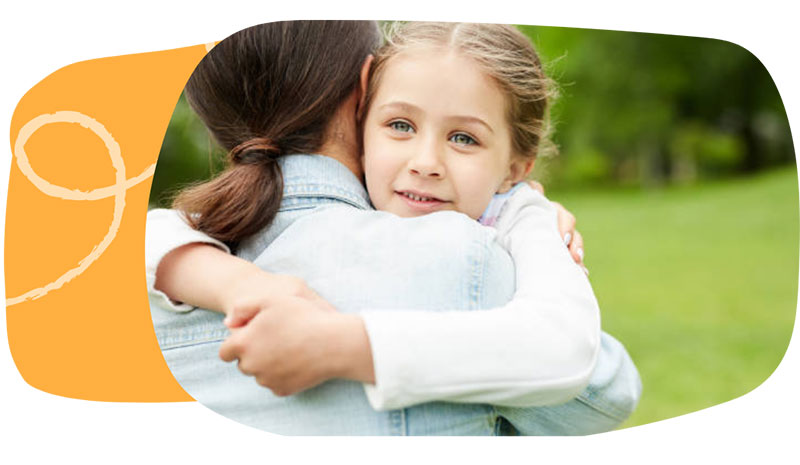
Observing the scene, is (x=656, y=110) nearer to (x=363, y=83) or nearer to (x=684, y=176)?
(x=684, y=176)

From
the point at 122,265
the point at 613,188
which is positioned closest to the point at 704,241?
the point at 613,188

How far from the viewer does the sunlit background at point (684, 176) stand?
4.59 ft

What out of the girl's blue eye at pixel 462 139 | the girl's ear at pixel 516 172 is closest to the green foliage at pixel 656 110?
the girl's ear at pixel 516 172

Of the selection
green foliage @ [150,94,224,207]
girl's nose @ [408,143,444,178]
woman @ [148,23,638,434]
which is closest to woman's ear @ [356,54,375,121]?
woman @ [148,23,638,434]

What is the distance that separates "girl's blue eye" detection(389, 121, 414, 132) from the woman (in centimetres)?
7

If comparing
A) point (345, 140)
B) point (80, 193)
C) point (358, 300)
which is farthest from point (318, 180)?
point (80, 193)

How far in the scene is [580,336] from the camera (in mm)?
1094

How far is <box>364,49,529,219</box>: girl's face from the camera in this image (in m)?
1.19

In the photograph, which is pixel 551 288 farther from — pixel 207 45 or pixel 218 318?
pixel 207 45

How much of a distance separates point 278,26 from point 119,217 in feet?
1.29

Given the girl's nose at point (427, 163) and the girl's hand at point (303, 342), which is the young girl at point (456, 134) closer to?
the girl's nose at point (427, 163)

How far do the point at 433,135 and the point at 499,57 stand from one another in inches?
6.0

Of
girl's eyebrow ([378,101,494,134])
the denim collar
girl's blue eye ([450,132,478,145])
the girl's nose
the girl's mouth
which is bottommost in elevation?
the girl's mouth

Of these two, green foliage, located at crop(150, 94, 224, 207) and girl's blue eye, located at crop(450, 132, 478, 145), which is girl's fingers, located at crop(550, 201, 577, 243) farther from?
green foliage, located at crop(150, 94, 224, 207)
